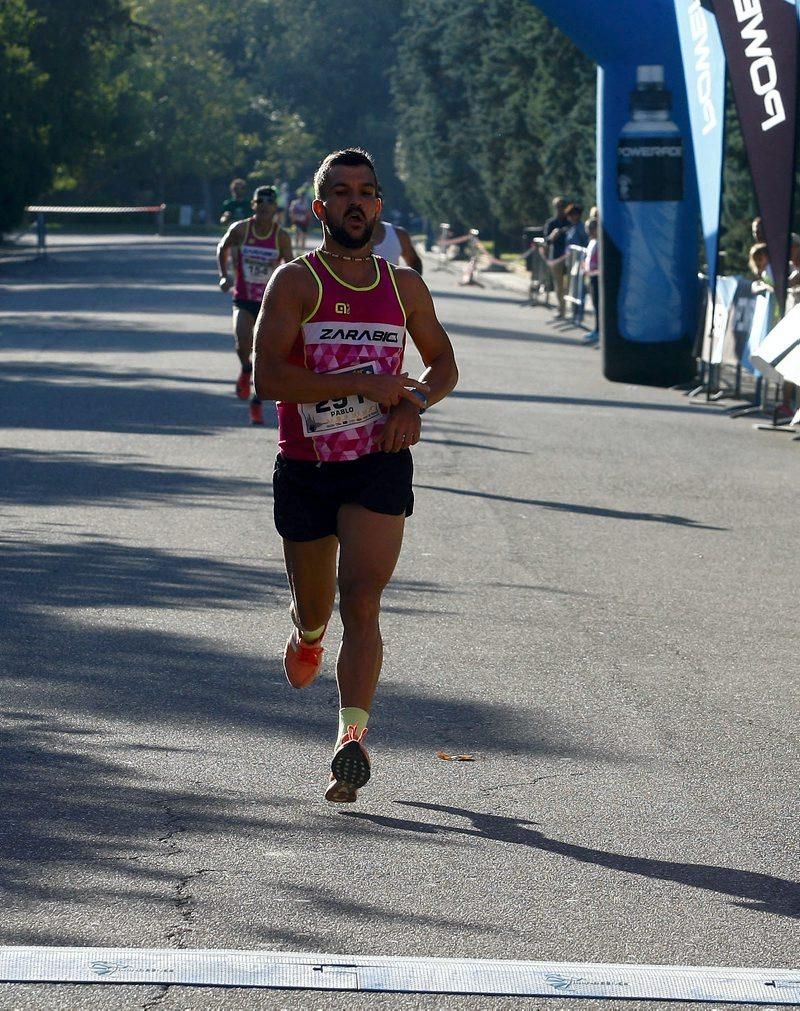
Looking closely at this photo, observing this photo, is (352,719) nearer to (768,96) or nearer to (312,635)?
(312,635)

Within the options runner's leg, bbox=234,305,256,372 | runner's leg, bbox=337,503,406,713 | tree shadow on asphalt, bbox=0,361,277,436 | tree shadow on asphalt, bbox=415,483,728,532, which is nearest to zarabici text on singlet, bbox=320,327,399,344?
runner's leg, bbox=337,503,406,713

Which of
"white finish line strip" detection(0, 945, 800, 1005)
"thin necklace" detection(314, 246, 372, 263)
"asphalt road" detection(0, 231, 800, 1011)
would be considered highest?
"thin necklace" detection(314, 246, 372, 263)

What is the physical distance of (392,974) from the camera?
172 inches

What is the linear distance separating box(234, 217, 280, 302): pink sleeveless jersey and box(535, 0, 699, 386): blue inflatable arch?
7533mm

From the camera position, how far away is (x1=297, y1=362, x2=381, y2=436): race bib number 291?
5.87m

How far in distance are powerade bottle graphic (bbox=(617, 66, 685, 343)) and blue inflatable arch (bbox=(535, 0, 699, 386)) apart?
0.01 metres

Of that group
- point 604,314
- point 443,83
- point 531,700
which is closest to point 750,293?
point 604,314

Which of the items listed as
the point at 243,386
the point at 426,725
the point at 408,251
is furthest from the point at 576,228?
the point at 426,725

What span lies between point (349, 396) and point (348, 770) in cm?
112

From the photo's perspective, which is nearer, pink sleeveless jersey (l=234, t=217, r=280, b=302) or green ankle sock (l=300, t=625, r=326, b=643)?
green ankle sock (l=300, t=625, r=326, b=643)

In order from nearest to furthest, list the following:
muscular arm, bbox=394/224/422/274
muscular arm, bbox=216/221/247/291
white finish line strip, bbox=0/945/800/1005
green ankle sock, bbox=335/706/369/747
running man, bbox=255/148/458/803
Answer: white finish line strip, bbox=0/945/800/1005 → green ankle sock, bbox=335/706/369/747 → running man, bbox=255/148/458/803 → muscular arm, bbox=394/224/422/274 → muscular arm, bbox=216/221/247/291

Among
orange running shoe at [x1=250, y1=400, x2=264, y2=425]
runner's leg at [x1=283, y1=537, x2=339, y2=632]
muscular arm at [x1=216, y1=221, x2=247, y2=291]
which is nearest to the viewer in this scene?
runner's leg at [x1=283, y1=537, x2=339, y2=632]

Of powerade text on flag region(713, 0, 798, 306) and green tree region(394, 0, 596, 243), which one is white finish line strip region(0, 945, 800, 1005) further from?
green tree region(394, 0, 596, 243)

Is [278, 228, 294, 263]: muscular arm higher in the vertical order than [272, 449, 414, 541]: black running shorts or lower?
higher
